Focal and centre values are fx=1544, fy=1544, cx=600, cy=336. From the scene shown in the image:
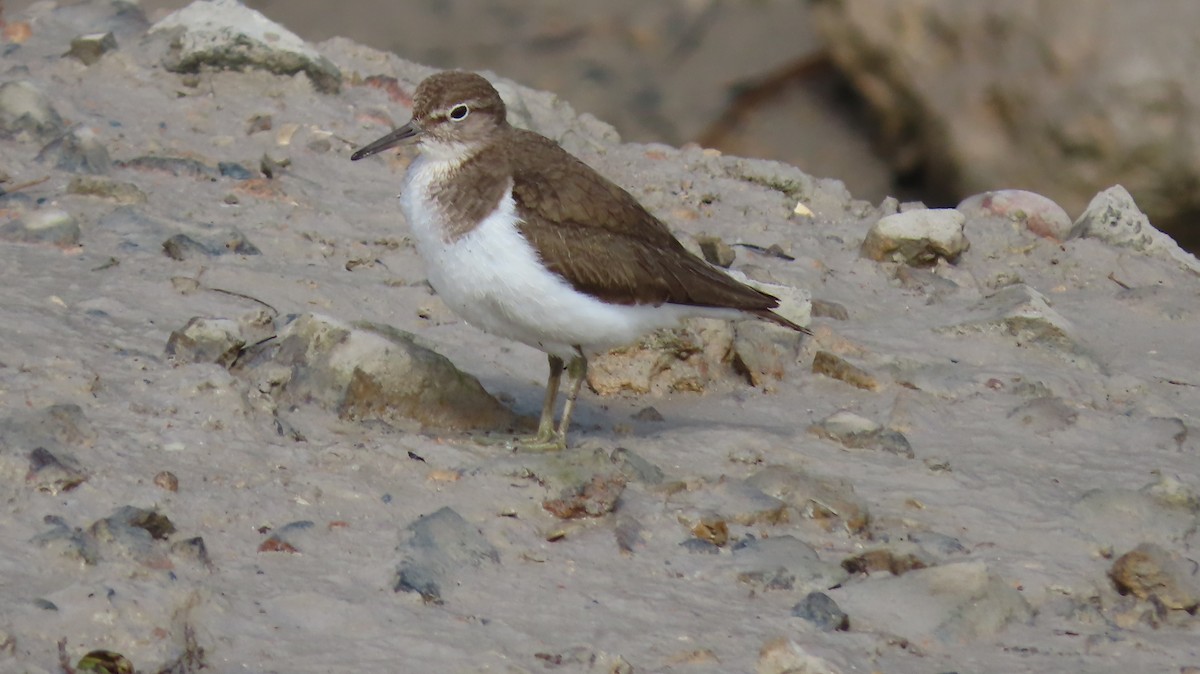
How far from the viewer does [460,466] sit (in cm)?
526

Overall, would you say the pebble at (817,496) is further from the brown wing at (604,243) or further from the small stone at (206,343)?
the small stone at (206,343)

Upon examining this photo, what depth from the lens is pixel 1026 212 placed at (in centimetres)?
858

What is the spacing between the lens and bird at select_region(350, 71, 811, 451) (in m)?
5.47

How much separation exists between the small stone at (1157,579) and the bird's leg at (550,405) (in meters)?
2.07

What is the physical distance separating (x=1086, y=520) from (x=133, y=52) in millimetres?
5794

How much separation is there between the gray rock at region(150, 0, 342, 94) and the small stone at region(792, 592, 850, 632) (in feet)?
16.6

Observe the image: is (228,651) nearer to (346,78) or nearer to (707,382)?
(707,382)

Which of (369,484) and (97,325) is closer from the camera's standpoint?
(369,484)

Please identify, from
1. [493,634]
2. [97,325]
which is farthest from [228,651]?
[97,325]

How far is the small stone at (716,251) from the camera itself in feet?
24.3

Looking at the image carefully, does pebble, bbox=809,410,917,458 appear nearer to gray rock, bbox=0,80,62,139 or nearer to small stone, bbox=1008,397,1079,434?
small stone, bbox=1008,397,1079,434

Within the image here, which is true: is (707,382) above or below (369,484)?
above

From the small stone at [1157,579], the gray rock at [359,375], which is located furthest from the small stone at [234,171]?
the small stone at [1157,579]

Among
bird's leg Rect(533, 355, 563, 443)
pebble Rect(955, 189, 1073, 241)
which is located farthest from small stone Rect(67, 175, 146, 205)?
pebble Rect(955, 189, 1073, 241)
